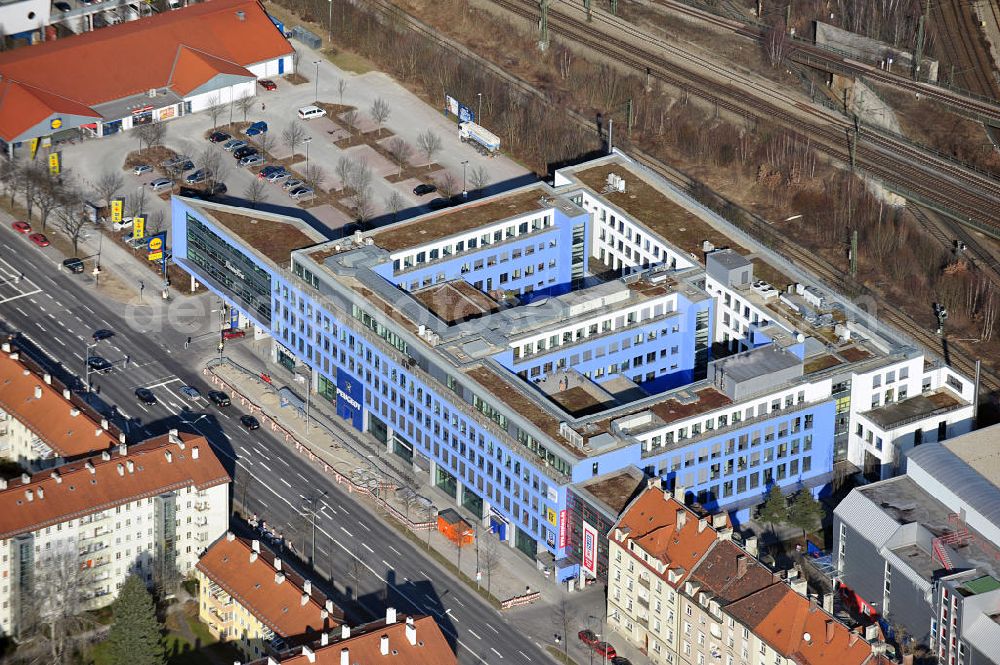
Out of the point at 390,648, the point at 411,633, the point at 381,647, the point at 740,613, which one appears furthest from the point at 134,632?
the point at 740,613

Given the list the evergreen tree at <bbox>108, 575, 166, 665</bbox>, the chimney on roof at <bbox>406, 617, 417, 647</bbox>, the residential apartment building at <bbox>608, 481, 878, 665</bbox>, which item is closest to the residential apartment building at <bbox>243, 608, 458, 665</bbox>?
the chimney on roof at <bbox>406, 617, 417, 647</bbox>

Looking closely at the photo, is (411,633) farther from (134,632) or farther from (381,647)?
(134,632)

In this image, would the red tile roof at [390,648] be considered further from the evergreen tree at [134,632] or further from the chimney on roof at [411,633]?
the evergreen tree at [134,632]

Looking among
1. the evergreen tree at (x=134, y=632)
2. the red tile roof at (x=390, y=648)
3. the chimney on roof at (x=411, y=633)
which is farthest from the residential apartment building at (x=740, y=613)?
the evergreen tree at (x=134, y=632)

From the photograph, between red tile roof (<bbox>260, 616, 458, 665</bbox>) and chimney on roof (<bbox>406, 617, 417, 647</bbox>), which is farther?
chimney on roof (<bbox>406, 617, 417, 647</bbox>)

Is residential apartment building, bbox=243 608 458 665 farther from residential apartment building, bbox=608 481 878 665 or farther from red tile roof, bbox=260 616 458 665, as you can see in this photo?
residential apartment building, bbox=608 481 878 665
